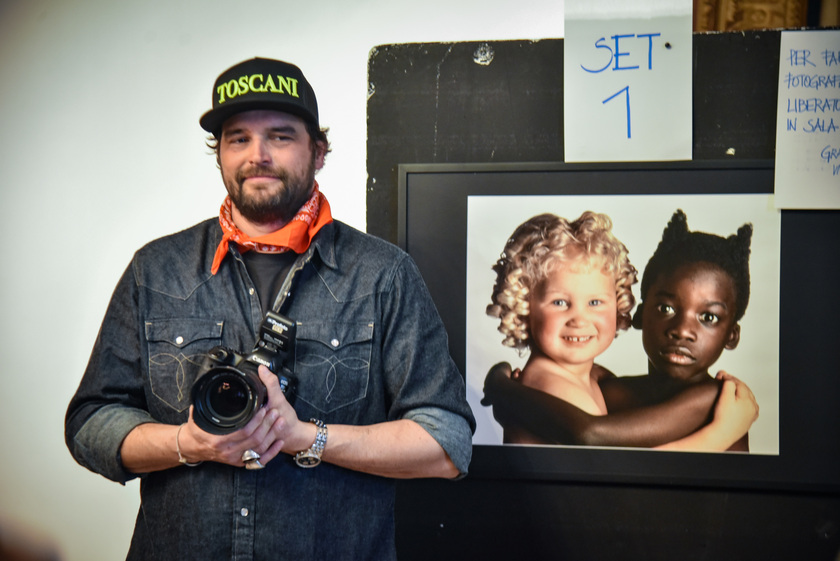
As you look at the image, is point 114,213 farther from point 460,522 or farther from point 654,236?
point 654,236

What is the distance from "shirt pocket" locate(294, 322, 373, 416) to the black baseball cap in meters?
0.36

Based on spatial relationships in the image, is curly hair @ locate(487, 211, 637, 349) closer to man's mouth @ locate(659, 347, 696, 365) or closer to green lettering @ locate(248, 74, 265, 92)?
man's mouth @ locate(659, 347, 696, 365)

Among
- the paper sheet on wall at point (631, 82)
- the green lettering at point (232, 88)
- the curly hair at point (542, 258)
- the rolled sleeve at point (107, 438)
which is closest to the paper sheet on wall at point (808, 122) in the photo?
the paper sheet on wall at point (631, 82)

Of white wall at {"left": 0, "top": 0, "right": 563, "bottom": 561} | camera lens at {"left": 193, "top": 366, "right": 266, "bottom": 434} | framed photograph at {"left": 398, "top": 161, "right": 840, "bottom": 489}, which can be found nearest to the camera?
camera lens at {"left": 193, "top": 366, "right": 266, "bottom": 434}

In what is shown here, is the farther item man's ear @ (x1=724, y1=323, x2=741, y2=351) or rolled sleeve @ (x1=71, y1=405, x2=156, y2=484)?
man's ear @ (x1=724, y1=323, x2=741, y2=351)

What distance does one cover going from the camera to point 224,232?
1.09 meters

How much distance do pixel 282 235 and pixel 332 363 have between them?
0.23 m

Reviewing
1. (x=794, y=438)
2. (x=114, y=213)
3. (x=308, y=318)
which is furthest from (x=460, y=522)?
(x=114, y=213)

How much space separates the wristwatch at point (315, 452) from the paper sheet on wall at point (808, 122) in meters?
0.90

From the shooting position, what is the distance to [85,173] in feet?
4.54

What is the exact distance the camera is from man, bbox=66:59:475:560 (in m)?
0.98

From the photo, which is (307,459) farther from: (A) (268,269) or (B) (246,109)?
(B) (246,109)

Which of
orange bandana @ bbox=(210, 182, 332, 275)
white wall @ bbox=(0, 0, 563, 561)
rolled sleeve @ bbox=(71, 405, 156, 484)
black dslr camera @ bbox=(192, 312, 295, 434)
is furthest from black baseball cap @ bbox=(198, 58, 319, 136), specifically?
rolled sleeve @ bbox=(71, 405, 156, 484)

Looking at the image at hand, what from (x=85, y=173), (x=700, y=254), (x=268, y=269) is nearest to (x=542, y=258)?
(x=700, y=254)
